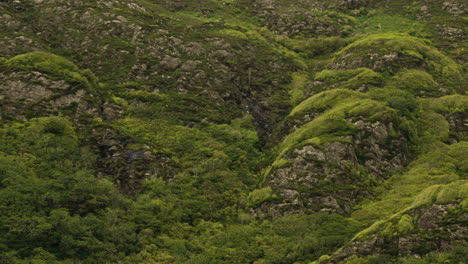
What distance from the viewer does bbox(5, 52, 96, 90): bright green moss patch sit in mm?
64000

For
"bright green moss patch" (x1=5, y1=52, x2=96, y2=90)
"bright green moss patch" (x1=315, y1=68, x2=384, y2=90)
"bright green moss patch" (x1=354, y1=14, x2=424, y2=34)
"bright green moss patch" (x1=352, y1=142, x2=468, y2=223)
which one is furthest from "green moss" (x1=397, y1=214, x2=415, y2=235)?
"bright green moss patch" (x1=354, y1=14, x2=424, y2=34)

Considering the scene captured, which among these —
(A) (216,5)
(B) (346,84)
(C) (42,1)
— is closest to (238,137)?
(B) (346,84)

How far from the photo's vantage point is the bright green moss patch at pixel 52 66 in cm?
6400

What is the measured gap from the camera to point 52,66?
65875 millimetres

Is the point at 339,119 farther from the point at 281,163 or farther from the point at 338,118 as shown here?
the point at 281,163

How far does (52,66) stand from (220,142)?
89.9 feet

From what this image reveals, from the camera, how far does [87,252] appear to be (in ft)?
132

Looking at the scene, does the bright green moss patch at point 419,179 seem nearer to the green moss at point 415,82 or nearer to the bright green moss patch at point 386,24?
the green moss at point 415,82

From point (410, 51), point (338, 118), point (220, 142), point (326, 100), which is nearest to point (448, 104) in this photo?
point (326, 100)

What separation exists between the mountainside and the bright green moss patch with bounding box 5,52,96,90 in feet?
1.01

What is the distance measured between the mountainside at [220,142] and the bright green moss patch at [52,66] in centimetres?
31

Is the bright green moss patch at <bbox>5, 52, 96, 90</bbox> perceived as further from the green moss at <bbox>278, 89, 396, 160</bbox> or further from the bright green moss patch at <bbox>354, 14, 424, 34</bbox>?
the bright green moss patch at <bbox>354, 14, 424, 34</bbox>

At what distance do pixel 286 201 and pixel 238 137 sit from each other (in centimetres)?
1801

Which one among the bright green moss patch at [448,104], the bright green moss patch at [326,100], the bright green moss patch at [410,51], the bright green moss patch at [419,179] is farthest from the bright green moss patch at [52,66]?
the bright green moss patch at [448,104]
